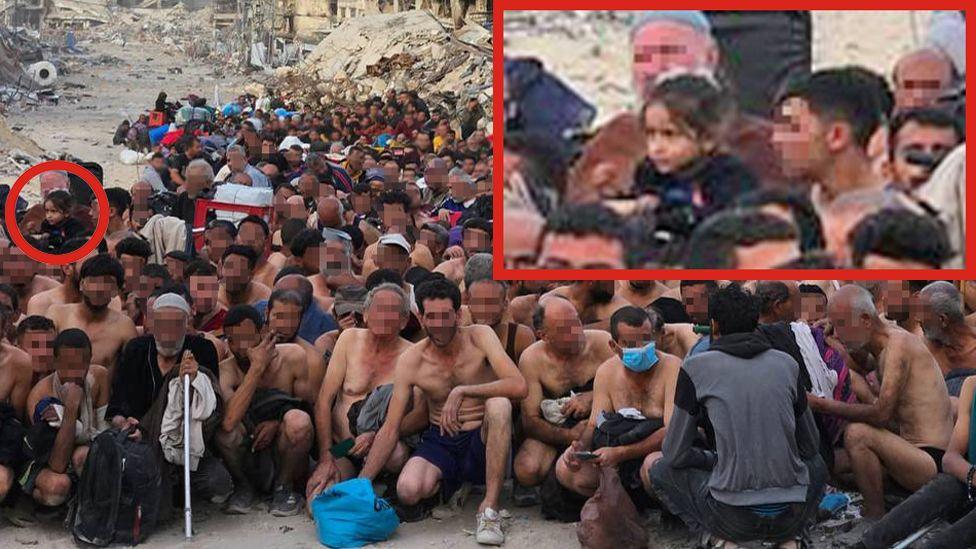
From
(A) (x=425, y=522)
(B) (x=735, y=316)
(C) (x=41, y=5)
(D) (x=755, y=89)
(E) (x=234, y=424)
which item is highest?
(C) (x=41, y=5)

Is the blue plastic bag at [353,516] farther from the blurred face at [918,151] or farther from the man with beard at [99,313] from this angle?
the blurred face at [918,151]

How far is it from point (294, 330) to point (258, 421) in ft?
1.69

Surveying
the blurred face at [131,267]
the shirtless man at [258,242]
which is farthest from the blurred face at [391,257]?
the blurred face at [131,267]

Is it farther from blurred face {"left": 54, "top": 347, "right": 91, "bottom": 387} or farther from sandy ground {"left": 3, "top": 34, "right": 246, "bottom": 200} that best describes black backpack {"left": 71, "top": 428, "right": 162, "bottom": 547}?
sandy ground {"left": 3, "top": 34, "right": 246, "bottom": 200}

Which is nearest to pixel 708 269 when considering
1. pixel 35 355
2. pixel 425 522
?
pixel 425 522

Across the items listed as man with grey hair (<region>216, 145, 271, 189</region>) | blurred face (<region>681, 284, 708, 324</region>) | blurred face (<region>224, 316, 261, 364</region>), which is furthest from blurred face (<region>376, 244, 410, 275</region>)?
man with grey hair (<region>216, 145, 271, 189</region>)

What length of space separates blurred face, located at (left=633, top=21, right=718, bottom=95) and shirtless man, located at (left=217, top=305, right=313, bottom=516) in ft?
7.51

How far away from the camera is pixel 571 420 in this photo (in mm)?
6938

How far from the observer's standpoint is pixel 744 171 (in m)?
6.00

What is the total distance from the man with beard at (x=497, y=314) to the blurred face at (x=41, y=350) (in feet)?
6.65

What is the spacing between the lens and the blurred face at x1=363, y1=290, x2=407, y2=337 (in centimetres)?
723

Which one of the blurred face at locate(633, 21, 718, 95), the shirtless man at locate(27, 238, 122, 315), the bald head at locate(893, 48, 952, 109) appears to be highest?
the blurred face at locate(633, 21, 718, 95)

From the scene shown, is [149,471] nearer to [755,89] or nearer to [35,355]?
[35,355]

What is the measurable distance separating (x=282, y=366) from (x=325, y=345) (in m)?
0.50
